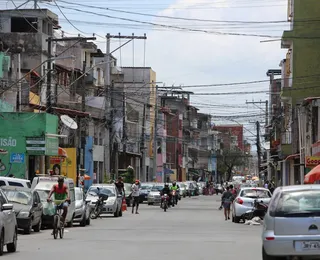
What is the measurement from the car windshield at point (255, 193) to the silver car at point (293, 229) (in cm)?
2378

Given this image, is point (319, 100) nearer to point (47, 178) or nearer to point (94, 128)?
point (47, 178)

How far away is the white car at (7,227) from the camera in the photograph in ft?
63.6

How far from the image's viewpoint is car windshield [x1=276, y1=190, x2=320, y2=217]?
15797 mm

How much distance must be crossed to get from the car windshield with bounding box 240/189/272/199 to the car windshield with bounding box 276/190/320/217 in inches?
927

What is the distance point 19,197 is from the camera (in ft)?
96.0

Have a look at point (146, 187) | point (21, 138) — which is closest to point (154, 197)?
point (146, 187)

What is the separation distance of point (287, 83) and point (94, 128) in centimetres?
2350

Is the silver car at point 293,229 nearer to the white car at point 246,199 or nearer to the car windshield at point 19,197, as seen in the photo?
the car windshield at point 19,197

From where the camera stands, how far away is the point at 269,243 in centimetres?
1578

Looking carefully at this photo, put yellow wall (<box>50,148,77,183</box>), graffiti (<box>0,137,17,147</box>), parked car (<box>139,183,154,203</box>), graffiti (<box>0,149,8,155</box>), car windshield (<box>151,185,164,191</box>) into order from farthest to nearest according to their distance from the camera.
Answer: parked car (<box>139,183,154,203</box>), car windshield (<box>151,185,164,191</box>), yellow wall (<box>50,148,77,183</box>), graffiti (<box>0,137,17,147</box>), graffiti (<box>0,149,8,155</box>)

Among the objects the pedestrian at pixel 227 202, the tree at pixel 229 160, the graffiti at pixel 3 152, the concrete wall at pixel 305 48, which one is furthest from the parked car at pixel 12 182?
the tree at pixel 229 160

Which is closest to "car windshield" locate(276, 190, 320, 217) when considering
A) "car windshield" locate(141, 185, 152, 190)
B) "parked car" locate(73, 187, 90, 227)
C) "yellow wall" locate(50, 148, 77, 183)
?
"parked car" locate(73, 187, 90, 227)

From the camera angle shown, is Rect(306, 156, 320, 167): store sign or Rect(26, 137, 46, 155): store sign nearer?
Rect(306, 156, 320, 167): store sign

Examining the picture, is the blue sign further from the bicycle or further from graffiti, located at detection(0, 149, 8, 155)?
the bicycle
